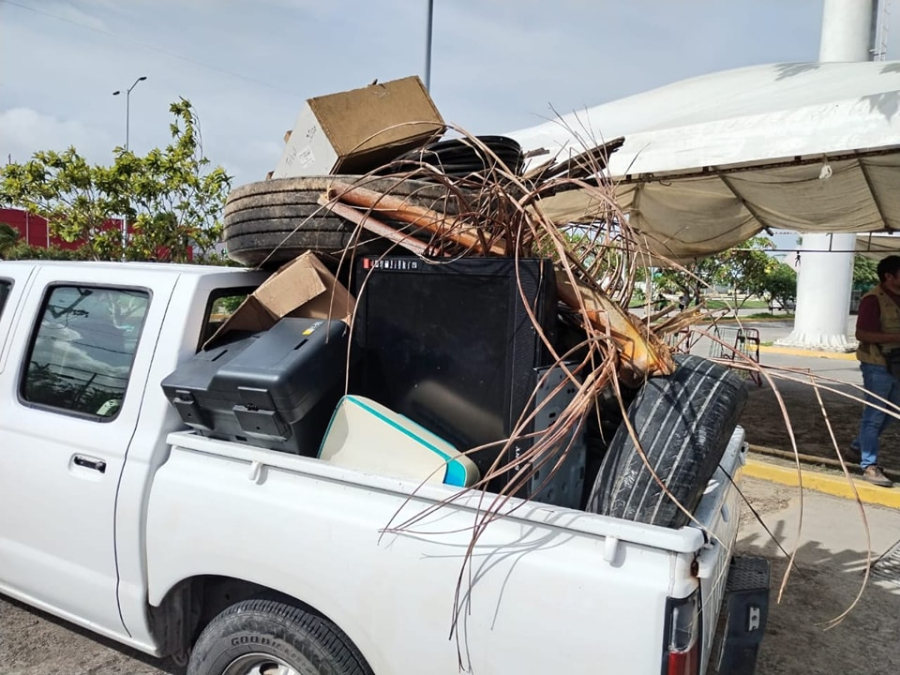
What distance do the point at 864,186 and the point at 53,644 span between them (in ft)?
25.0

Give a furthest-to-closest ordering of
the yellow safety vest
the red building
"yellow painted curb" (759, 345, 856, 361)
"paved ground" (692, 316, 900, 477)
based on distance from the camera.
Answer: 1. the red building
2. "yellow painted curb" (759, 345, 856, 361)
3. "paved ground" (692, 316, 900, 477)
4. the yellow safety vest

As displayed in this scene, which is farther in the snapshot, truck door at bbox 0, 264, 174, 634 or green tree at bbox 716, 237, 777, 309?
green tree at bbox 716, 237, 777, 309

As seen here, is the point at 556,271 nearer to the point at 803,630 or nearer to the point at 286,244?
the point at 286,244

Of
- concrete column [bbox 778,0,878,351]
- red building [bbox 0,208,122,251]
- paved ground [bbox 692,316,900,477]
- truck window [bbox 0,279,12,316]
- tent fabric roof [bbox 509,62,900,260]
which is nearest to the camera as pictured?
truck window [bbox 0,279,12,316]

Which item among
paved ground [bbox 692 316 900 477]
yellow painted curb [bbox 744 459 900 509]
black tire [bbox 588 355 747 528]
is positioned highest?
black tire [bbox 588 355 747 528]

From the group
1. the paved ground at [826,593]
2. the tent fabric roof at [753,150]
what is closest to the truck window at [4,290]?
the tent fabric roof at [753,150]

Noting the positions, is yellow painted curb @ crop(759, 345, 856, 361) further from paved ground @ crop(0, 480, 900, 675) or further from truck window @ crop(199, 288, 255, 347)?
truck window @ crop(199, 288, 255, 347)

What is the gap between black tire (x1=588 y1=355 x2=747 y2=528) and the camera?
174cm

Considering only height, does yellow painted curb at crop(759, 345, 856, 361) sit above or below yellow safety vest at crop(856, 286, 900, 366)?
below

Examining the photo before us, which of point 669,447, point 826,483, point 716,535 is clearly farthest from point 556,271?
point 826,483

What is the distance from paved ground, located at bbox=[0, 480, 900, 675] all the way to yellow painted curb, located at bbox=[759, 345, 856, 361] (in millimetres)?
12030

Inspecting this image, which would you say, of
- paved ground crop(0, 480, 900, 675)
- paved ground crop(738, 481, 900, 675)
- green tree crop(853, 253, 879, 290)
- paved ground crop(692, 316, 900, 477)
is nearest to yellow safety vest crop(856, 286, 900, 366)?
paved ground crop(692, 316, 900, 477)

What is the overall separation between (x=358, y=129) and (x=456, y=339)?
4.32 ft

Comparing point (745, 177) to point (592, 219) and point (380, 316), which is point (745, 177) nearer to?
point (592, 219)
